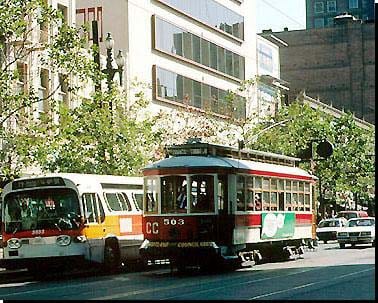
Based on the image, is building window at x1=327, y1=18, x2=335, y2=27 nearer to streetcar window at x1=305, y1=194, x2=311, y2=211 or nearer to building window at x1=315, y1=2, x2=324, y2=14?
building window at x1=315, y1=2, x2=324, y2=14

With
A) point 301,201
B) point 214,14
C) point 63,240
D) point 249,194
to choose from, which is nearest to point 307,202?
point 301,201

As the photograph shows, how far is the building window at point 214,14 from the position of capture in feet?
204

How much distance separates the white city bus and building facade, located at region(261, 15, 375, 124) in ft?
273

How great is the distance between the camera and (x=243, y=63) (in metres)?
72.4

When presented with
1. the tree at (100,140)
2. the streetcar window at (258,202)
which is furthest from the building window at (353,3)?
the streetcar window at (258,202)

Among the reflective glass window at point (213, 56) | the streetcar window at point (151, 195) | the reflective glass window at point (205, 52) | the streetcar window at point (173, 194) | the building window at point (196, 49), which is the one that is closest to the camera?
the streetcar window at point (173, 194)

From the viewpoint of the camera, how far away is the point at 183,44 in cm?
6219

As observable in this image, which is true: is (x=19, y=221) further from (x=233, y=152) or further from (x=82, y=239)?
(x=233, y=152)

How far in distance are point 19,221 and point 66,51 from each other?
586 cm

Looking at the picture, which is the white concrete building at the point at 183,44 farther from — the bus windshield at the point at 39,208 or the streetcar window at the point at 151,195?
the bus windshield at the point at 39,208

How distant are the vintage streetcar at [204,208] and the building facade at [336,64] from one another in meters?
80.9

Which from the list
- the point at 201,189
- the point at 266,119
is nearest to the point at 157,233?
the point at 201,189

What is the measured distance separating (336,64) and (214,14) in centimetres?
4656

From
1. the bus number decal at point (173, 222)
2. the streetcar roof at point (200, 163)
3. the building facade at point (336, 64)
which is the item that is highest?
the building facade at point (336, 64)
